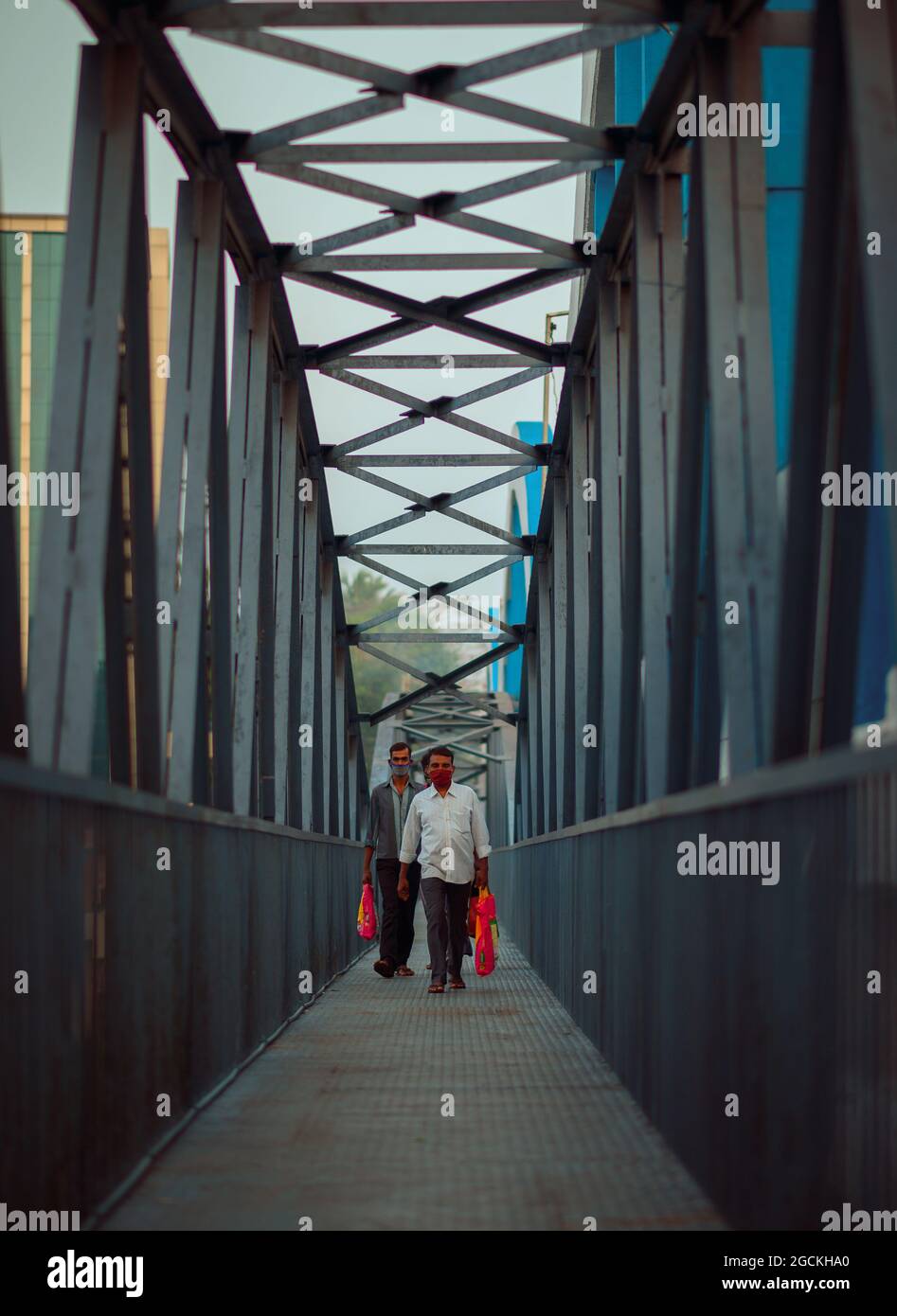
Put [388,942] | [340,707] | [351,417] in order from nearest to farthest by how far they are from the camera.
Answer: [388,942]
[351,417]
[340,707]

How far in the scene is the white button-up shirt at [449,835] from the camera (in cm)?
1215

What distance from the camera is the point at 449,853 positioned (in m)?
12.1

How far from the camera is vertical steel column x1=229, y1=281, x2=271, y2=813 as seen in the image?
1016 cm

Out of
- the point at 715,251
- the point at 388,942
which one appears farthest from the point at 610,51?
the point at 715,251

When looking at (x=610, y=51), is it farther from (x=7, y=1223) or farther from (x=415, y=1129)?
(x=7, y=1223)

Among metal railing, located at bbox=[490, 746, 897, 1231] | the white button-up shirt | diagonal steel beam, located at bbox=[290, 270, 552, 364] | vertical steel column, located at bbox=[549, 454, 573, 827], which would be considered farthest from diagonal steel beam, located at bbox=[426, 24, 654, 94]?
vertical steel column, located at bbox=[549, 454, 573, 827]

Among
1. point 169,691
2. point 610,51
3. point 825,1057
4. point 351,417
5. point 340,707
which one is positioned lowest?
point 825,1057

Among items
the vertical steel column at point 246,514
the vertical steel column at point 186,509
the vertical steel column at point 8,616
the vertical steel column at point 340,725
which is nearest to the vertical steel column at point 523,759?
the vertical steel column at point 340,725

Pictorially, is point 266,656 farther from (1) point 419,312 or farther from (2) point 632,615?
(1) point 419,312

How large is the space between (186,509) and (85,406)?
1.83m

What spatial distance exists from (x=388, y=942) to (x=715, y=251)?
8.06m

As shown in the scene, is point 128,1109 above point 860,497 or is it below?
below

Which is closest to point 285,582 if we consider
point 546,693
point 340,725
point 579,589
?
point 579,589

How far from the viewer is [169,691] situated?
7.74m
